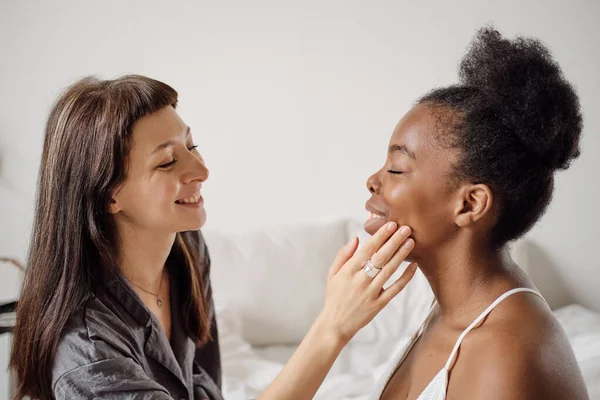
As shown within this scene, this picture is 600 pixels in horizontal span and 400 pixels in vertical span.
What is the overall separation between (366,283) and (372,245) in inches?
2.7

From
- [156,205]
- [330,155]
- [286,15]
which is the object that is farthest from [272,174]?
[156,205]

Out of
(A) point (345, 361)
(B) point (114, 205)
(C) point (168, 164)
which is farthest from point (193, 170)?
(A) point (345, 361)

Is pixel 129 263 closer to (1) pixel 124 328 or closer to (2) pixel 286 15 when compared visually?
(1) pixel 124 328

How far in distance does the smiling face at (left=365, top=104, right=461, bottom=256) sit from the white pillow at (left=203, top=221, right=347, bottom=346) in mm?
1581

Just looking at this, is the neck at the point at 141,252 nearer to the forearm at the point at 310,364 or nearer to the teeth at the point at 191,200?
the teeth at the point at 191,200

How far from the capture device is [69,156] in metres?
1.35

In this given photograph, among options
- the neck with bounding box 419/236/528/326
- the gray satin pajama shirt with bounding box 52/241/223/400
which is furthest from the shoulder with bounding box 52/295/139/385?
the neck with bounding box 419/236/528/326

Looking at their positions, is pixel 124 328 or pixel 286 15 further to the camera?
pixel 286 15

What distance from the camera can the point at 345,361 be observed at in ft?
8.16

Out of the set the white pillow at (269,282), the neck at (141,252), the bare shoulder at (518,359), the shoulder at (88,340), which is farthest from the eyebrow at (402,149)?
the white pillow at (269,282)

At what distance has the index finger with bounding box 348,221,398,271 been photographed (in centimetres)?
116

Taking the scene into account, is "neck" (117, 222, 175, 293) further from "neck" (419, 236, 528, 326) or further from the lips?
"neck" (419, 236, 528, 326)

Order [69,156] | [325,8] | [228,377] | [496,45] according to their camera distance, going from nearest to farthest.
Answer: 1. [496,45]
2. [69,156]
3. [228,377]
4. [325,8]

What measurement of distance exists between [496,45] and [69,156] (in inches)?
Answer: 33.5
